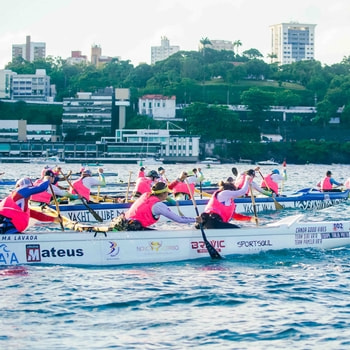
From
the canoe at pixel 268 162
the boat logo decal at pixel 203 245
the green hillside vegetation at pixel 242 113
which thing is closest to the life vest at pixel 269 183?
the boat logo decal at pixel 203 245

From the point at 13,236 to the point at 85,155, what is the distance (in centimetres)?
14088

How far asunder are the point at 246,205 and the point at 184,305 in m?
18.3

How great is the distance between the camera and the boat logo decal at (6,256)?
17750 mm

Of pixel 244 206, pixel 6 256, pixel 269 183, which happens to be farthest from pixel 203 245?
pixel 269 183

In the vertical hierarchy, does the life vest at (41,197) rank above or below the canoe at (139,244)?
above

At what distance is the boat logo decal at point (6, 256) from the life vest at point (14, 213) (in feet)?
1.92

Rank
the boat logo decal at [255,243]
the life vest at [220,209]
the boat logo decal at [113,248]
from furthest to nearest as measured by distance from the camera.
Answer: the life vest at [220,209]
the boat logo decal at [255,243]
the boat logo decal at [113,248]

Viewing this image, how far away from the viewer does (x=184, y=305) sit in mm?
15172

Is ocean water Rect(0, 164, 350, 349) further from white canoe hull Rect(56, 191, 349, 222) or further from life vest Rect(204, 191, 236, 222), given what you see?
white canoe hull Rect(56, 191, 349, 222)

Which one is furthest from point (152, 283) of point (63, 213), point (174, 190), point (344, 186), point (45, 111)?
point (45, 111)

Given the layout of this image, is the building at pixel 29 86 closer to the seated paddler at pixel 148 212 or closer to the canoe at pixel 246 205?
the canoe at pixel 246 205

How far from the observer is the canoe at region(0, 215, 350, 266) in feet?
58.8

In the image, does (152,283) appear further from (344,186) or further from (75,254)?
(344,186)

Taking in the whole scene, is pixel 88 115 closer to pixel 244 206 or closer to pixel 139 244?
pixel 244 206
